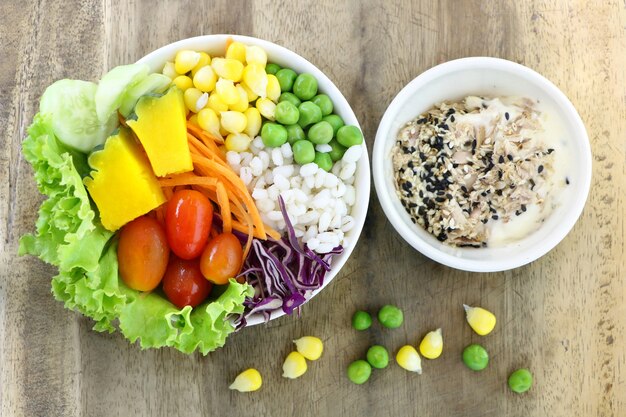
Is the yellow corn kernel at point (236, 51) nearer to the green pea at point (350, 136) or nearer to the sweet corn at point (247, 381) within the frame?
the green pea at point (350, 136)

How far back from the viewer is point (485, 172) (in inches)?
71.3

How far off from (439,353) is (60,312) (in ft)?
3.63

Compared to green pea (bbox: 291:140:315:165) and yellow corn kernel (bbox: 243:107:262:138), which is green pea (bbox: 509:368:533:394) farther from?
yellow corn kernel (bbox: 243:107:262:138)

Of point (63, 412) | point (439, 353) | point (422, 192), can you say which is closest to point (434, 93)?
point (422, 192)

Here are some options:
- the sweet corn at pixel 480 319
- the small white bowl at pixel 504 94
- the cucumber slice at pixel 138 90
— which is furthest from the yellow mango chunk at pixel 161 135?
the sweet corn at pixel 480 319

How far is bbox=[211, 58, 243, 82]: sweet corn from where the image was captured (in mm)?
1692

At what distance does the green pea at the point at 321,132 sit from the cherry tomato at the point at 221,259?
0.34m

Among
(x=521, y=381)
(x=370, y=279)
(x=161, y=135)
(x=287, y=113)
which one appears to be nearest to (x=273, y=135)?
(x=287, y=113)

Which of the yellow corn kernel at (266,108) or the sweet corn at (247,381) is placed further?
the sweet corn at (247,381)

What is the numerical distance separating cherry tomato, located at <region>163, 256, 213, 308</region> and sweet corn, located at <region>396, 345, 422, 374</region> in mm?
626

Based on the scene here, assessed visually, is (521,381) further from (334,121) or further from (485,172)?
(334,121)

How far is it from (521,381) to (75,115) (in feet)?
4.64

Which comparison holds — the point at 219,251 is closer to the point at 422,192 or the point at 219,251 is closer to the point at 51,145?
the point at 51,145

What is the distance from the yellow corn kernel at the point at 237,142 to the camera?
1700mm
